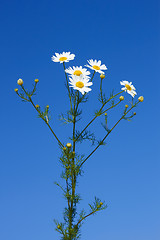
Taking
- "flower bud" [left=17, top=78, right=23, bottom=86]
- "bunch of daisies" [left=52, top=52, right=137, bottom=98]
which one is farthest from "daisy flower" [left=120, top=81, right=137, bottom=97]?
"flower bud" [left=17, top=78, right=23, bottom=86]

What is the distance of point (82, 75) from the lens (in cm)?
375

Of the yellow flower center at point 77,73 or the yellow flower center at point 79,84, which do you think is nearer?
the yellow flower center at point 79,84

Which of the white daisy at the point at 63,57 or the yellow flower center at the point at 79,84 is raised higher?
the white daisy at the point at 63,57

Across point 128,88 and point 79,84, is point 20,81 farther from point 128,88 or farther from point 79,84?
point 128,88

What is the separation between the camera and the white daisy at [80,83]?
11.9ft

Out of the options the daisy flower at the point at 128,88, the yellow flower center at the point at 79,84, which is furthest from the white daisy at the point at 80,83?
the daisy flower at the point at 128,88

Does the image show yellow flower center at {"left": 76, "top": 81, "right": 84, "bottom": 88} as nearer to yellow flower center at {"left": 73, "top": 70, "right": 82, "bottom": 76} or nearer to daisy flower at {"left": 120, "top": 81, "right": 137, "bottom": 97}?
yellow flower center at {"left": 73, "top": 70, "right": 82, "bottom": 76}

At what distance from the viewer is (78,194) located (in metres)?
3.79

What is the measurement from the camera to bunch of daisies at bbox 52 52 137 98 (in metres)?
3.65

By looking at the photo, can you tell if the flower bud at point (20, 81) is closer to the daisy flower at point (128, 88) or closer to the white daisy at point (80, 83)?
the white daisy at point (80, 83)

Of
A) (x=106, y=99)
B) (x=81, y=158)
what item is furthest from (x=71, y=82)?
(x=81, y=158)

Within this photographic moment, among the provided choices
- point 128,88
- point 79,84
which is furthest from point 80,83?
point 128,88

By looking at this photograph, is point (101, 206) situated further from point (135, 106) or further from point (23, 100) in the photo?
point (23, 100)

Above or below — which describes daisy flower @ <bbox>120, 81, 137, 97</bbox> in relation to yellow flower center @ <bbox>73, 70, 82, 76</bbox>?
below
